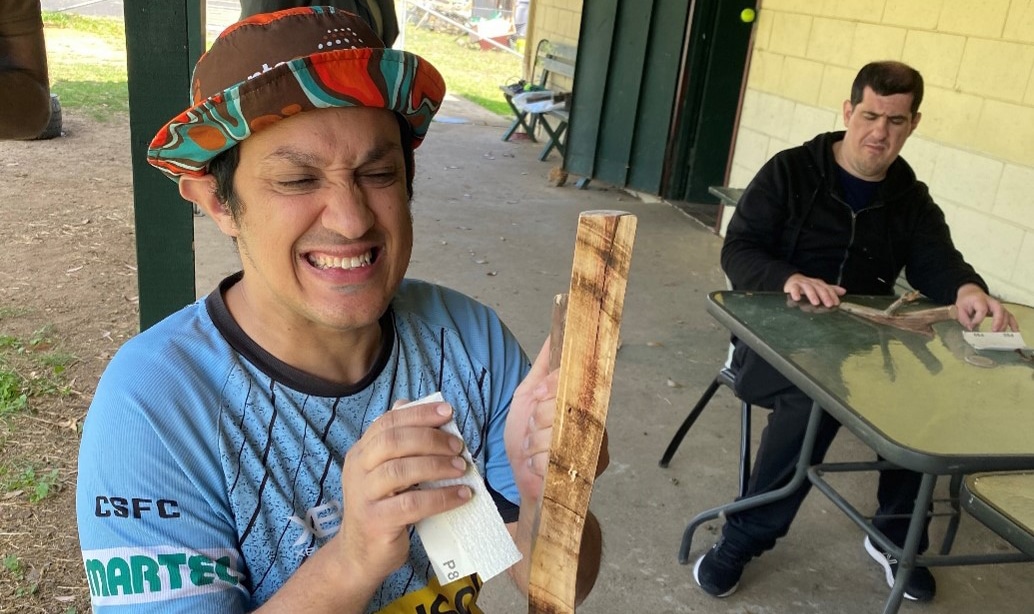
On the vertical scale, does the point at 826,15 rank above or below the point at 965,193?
above

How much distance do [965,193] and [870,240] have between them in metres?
1.73

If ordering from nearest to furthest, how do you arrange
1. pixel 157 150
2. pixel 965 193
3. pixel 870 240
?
pixel 157 150, pixel 870 240, pixel 965 193

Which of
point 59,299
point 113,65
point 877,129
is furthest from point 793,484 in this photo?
point 113,65

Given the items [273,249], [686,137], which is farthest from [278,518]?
[686,137]

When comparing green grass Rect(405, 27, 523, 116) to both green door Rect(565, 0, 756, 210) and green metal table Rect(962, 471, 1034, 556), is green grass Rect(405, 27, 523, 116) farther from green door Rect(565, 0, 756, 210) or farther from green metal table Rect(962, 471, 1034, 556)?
green metal table Rect(962, 471, 1034, 556)

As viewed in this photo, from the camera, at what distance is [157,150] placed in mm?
1127

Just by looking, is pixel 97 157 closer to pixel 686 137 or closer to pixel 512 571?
pixel 686 137

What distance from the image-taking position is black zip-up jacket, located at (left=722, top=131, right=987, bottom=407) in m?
2.82

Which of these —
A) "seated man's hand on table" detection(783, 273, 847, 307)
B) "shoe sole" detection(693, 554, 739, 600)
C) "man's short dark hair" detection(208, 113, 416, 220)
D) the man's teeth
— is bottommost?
"shoe sole" detection(693, 554, 739, 600)

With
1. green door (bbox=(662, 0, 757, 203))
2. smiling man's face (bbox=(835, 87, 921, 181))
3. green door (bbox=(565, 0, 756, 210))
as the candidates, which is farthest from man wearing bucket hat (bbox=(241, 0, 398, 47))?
green door (bbox=(565, 0, 756, 210))

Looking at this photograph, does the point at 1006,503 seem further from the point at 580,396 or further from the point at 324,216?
the point at 324,216

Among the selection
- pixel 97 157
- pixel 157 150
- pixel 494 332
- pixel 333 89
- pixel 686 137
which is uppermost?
pixel 333 89

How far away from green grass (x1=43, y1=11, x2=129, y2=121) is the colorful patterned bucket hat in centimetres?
752

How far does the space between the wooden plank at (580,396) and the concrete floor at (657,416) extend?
1750 millimetres
